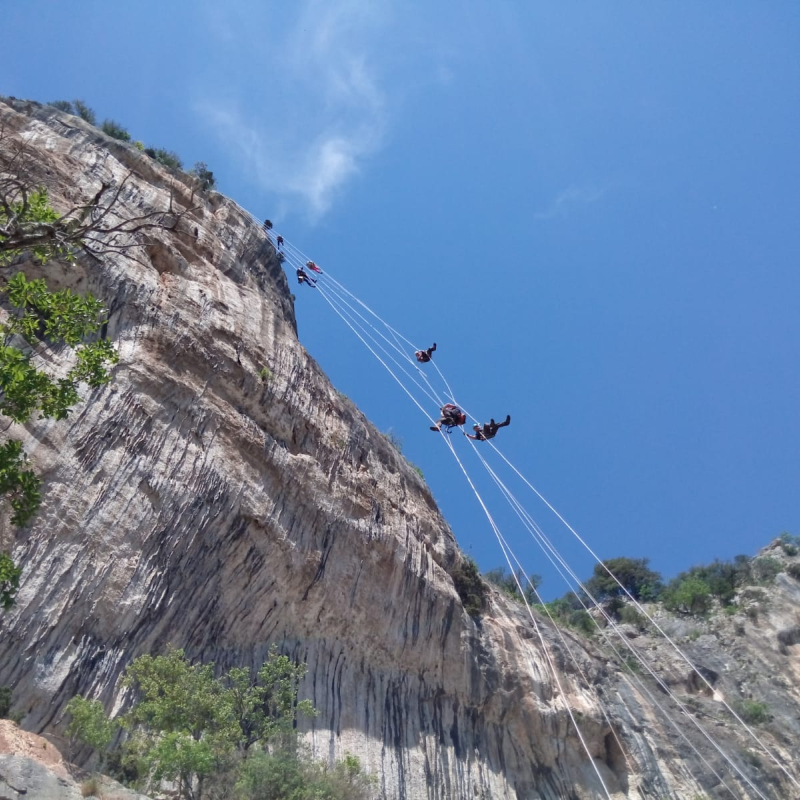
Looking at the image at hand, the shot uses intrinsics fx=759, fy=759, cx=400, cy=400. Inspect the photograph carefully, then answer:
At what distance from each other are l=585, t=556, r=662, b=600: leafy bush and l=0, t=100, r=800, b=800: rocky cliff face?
24546 mm

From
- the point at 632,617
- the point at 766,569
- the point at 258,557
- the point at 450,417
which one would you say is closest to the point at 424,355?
the point at 450,417

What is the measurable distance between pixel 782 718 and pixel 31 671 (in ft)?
106

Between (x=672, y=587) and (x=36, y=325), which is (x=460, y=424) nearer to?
(x=36, y=325)

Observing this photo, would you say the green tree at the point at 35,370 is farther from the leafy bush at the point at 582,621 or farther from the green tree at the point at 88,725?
the leafy bush at the point at 582,621

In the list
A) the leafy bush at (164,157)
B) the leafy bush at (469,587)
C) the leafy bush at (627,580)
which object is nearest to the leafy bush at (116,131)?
the leafy bush at (164,157)

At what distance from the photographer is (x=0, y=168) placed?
20000mm

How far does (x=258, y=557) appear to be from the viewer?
64.3 ft

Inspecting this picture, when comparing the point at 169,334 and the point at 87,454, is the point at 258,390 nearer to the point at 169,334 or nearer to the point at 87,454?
the point at 169,334

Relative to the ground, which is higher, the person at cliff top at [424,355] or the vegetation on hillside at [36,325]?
the person at cliff top at [424,355]

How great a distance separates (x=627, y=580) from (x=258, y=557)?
42.7m

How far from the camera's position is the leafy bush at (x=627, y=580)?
179ft

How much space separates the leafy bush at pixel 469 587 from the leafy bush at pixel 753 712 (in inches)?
565

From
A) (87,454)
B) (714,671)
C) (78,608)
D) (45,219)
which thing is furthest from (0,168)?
(714,671)

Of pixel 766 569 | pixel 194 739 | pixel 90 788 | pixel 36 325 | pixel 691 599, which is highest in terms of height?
pixel 766 569
